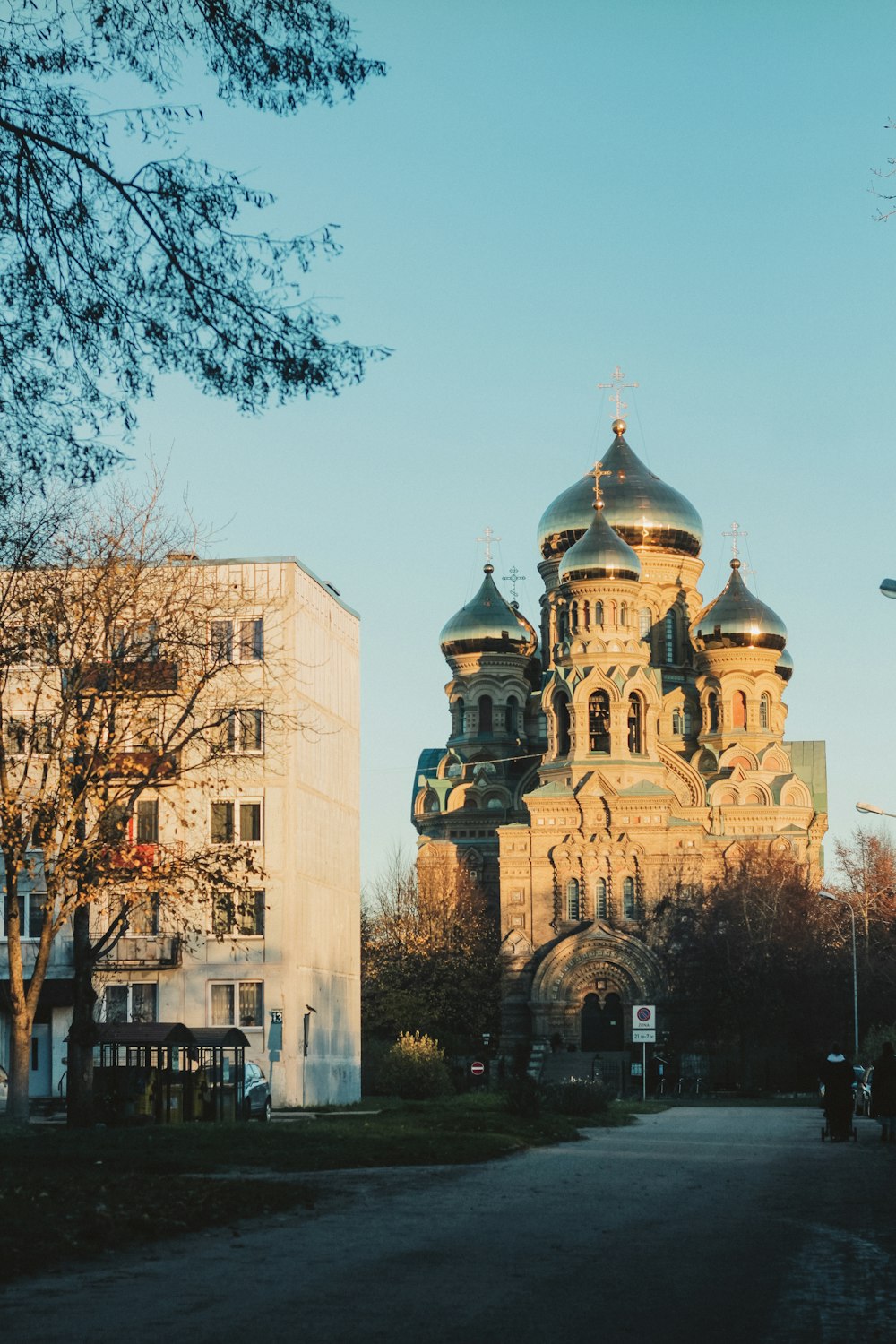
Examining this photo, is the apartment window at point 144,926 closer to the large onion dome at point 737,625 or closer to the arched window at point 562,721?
the arched window at point 562,721

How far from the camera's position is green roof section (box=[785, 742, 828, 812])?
325ft

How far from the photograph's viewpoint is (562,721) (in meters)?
87.4

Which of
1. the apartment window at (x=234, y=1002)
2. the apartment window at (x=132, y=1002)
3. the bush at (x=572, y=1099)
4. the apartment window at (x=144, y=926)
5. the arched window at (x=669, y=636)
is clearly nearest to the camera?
the bush at (x=572, y=1099)

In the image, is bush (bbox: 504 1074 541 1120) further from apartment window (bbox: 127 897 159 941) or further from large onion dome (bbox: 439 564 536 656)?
large onion dome (bbox: 439 564 536 656)

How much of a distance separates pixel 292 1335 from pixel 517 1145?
14.3 meters

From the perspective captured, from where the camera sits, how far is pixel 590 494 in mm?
98938

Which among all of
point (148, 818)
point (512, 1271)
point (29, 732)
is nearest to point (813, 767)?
point (148, 818)

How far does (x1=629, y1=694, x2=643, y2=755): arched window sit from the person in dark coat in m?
57.7

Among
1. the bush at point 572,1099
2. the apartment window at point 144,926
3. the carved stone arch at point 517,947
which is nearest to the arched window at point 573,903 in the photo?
the carved stone arch at point 517,947

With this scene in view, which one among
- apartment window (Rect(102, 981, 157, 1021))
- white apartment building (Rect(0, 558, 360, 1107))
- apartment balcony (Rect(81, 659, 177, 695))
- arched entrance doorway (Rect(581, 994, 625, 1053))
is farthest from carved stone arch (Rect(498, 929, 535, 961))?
apartment balcony (Rect(81, 659, 177, 695))

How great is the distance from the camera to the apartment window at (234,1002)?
46.3 meters

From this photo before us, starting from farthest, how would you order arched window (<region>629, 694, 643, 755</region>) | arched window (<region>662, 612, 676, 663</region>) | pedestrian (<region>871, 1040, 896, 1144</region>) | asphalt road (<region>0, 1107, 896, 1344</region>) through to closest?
arched window (<region>662, 612, 676, 663</region>) < arched window (<region>629, 694, 643, 755</region>) < pedestrian (<region>871, 1040, 896, 1144</region>) < asphalt road (<region>0, 1107, 896, 1344</region>)

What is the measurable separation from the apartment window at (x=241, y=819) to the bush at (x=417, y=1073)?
6228 millimetres

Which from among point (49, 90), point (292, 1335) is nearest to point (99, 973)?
point (49, 90)
